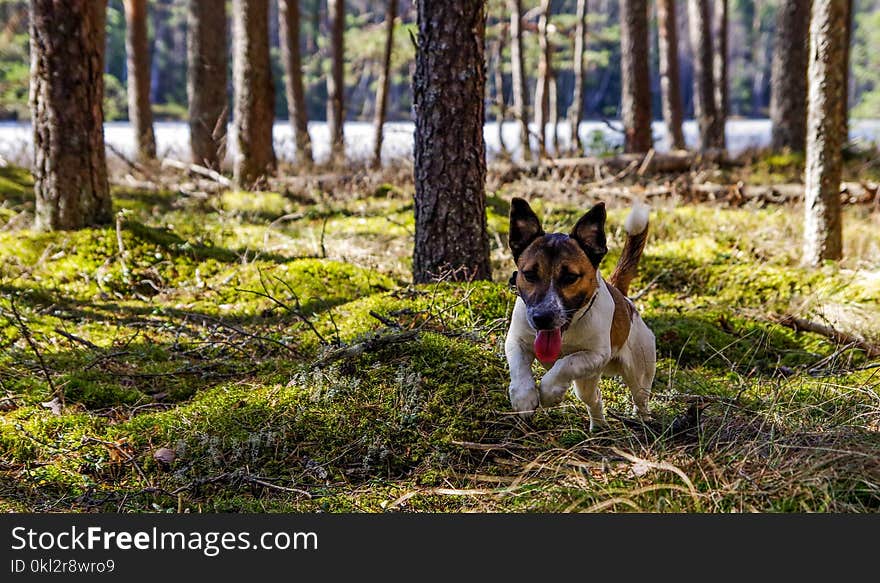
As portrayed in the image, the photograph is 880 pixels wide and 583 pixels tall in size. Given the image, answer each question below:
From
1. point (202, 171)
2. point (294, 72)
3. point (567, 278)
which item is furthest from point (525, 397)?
point (294, 72)

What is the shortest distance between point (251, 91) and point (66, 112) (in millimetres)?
5390

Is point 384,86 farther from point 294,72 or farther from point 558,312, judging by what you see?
point 558,312

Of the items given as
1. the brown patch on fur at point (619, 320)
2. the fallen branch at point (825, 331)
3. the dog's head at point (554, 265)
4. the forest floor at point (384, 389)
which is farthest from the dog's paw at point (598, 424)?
the fallen branch at point (825, 331)

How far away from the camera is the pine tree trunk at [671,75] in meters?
19.6

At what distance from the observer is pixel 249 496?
387 cm

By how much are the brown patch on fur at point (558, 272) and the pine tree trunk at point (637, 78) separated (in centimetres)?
1359

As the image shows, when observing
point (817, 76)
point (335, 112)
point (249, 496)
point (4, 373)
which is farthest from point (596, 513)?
point (335, 112)

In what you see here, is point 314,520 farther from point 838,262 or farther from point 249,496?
point 838,262

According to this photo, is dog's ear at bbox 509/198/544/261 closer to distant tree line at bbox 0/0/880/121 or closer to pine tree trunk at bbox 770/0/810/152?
pine tree trunk at bbox 770/0/810/152

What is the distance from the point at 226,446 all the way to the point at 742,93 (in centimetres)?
7108

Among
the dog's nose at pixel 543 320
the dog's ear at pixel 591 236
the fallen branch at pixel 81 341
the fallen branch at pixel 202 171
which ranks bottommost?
the fallen branch at pixel 81 341

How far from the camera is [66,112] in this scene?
726 cm

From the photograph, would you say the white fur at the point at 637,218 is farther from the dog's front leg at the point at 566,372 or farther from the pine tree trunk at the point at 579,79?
the pine tree trunk at the point at 579,79

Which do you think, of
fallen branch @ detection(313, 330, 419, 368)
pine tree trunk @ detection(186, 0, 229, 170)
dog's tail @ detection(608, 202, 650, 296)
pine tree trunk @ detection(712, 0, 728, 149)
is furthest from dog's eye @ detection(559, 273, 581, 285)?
pine tree trunk @ detection(712, 0, 728, 149)
